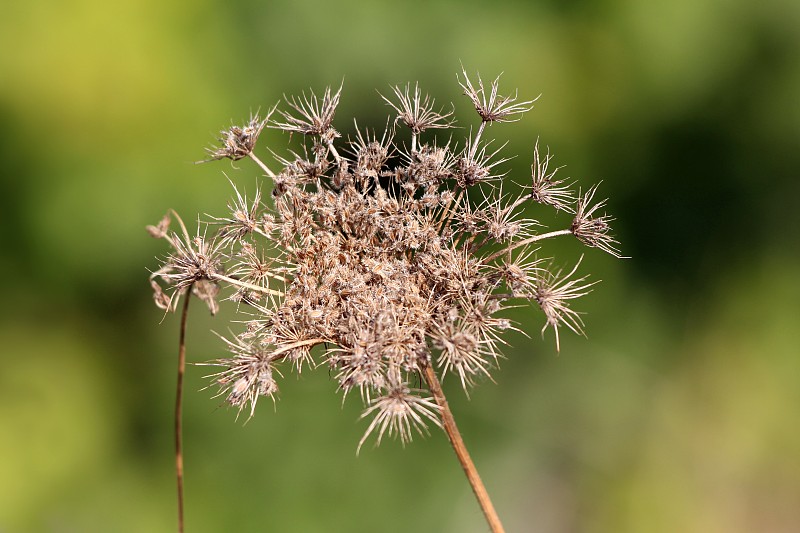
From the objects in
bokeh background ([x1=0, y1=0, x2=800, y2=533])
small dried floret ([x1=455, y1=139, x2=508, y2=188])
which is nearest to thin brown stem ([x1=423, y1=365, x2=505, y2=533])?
small dried floret ([x1=455, y1=139, x2=508, y2=188])

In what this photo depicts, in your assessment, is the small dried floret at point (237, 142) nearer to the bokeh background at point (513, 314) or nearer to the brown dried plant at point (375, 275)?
the brown dried plant at point (375, 275)

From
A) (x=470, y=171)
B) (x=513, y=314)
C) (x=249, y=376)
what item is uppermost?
(x=513, y=314)

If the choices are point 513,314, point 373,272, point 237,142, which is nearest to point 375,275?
point 373,272

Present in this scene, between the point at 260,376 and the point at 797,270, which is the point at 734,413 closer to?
the point at 797,270

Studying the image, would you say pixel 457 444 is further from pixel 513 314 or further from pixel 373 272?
pixel 513 314

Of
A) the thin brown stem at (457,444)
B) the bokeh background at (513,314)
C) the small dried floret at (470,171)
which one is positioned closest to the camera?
the thin brown stem at (457,444)

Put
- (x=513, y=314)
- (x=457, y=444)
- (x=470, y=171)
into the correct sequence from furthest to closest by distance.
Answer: (x=513, y=314) < (x=470, y=171) < (x=457, y=444)

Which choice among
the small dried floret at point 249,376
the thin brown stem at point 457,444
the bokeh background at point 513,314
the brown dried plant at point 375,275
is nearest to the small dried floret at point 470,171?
the brown dried plant at point 375,275
